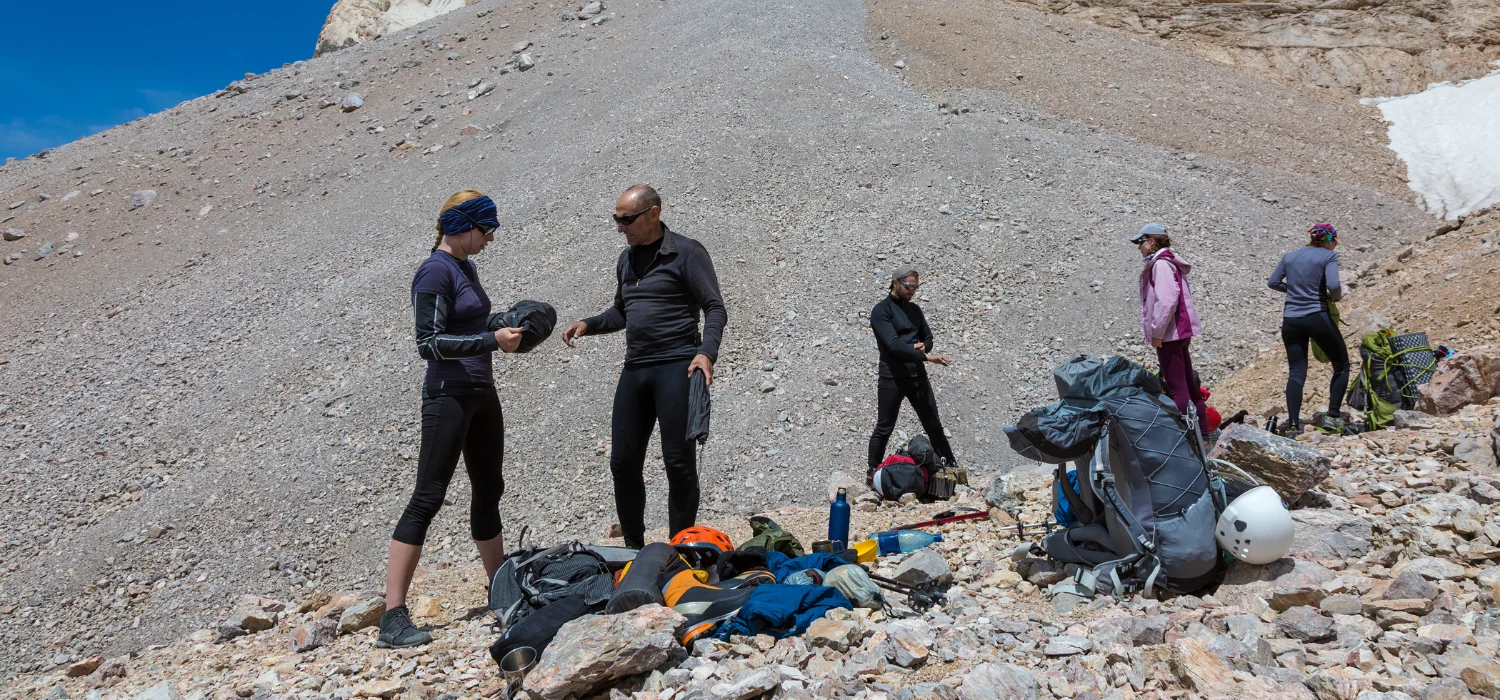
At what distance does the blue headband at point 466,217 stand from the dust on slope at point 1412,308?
6.72 m

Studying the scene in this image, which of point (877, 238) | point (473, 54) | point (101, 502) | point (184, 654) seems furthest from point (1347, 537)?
point (473, 54)

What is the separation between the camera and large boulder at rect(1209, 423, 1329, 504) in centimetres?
427

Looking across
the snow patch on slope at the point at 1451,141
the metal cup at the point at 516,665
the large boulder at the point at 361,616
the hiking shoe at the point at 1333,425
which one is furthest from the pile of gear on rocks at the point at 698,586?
the snow patch on slope at the point at 1451,141

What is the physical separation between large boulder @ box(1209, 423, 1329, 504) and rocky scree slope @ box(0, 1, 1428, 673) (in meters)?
3.48

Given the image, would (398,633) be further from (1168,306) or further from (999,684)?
(1168,306)

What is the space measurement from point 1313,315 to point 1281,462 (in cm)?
297

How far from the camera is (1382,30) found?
2388cm

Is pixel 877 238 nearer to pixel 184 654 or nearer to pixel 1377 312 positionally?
pixel 1377 312

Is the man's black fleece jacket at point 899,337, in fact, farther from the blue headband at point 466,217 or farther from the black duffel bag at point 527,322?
the blue headband at point 466,217

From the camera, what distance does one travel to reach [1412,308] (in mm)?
9250

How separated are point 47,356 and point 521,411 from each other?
772 centimetres

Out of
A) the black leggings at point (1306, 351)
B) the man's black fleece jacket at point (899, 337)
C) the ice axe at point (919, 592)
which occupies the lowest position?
the ice axe at point (919, 592)

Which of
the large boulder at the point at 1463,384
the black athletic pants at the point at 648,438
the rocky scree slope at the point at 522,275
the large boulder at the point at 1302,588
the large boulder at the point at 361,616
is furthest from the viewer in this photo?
the rocky scree slope at the point at 522,275

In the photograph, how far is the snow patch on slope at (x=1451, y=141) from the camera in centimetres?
1541
